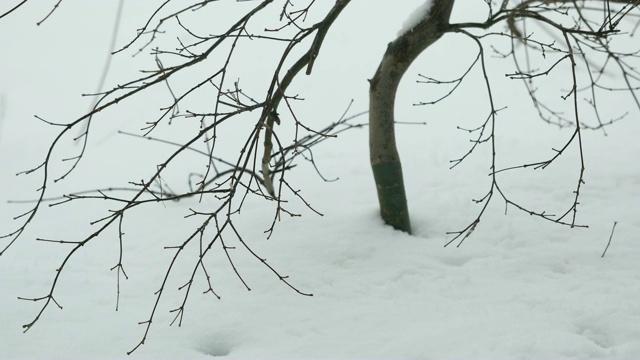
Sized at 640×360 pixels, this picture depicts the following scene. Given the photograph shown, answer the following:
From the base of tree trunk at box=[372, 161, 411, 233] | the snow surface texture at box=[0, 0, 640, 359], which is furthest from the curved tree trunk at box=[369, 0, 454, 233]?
the snow surface texture at box=[0, 0, 640, 359]

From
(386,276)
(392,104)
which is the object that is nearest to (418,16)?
(392,104)

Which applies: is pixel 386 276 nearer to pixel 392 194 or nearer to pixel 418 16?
pixel 392 194

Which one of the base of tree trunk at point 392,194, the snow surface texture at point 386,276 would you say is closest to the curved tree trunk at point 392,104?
the base of tree trunk at point 392,194

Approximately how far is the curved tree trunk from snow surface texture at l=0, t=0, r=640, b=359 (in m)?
0.17

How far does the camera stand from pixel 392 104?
373 centimetres

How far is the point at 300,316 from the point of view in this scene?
3129mm

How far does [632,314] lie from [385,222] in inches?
60.7

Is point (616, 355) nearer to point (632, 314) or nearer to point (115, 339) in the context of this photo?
point (632, 314)

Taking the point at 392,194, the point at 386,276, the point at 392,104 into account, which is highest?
the point at 392,104

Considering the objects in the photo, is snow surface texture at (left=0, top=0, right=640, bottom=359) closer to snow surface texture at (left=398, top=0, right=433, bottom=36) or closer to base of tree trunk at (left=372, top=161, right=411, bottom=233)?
base of tree trunk at (left=372, top=161, right=411, bottom=233)

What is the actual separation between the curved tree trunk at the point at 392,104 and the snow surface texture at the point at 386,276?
173 millimetres

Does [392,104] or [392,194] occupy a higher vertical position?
[392,104]

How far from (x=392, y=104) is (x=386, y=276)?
1.06 meters

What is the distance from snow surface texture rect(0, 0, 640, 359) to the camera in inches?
113
